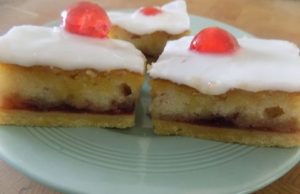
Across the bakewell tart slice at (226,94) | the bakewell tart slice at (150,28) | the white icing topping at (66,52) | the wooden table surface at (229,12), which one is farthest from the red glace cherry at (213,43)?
the wooden table surface at (229,12)

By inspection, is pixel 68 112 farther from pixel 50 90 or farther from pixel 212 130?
pixel 212 130

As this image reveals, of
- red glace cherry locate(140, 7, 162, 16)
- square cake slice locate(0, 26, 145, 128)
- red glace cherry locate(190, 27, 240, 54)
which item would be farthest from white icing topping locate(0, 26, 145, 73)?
red glace cherry locate(140, 7, 162, 16)

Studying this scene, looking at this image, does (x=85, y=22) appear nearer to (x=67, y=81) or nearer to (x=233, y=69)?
(x=67, y=81)

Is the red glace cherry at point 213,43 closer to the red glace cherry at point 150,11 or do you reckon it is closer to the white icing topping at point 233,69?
the white icing topping at point 233,69

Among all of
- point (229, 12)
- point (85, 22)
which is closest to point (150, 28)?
point (85, 22)

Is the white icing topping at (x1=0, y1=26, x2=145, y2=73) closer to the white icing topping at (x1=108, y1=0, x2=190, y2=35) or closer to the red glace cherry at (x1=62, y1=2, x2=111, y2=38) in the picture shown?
the red glace cherry at (x1=62, y1=2, x2=111, y2=38)
